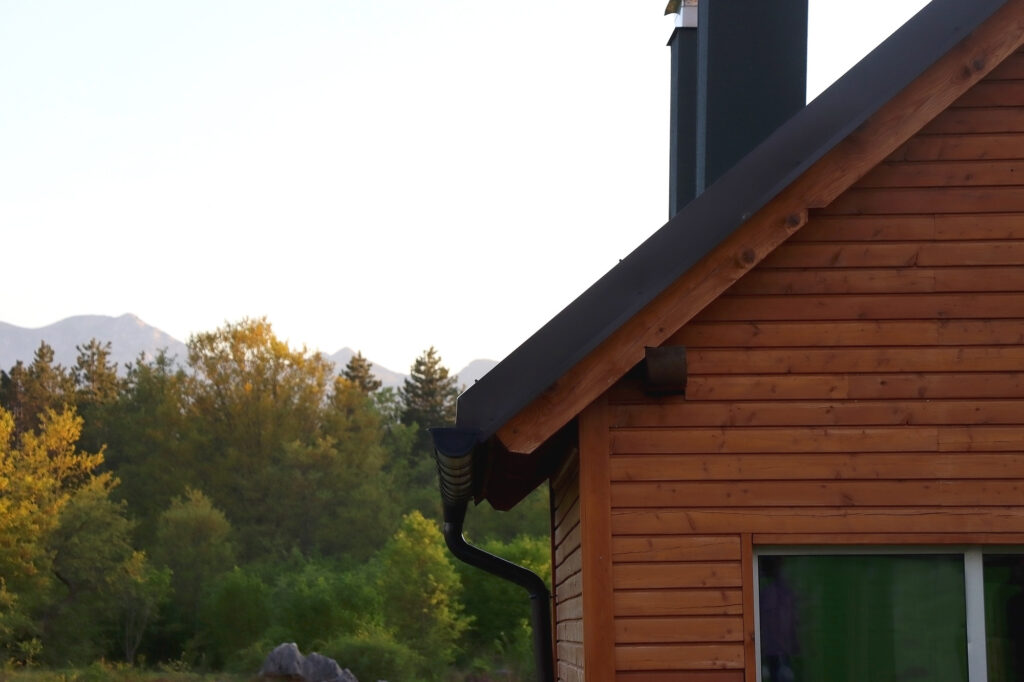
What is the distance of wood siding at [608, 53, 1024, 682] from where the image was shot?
459cm

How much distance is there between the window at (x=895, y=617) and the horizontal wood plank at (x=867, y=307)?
0.90 metres

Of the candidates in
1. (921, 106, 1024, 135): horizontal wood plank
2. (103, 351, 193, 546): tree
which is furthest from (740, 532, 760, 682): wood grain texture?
(103, 351, 193, 546): tree

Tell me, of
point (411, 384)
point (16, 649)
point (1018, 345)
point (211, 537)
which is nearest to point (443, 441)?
point (1018, 345)

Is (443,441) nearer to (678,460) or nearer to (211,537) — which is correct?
(678,460)

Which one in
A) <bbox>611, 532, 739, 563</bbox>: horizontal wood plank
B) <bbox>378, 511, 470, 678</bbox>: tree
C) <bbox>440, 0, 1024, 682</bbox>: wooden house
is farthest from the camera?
<bbox>378, 511, 470, 678</bbox>: tree

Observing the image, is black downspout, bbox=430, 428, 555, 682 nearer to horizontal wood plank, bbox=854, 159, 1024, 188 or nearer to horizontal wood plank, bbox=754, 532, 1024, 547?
horizontal wood plank, bbox=754, 532, 1024, 547

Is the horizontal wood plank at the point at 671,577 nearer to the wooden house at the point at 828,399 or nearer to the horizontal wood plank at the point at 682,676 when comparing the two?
the wooden house at the point at 828,399

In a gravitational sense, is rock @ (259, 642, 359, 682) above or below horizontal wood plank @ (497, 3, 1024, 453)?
below

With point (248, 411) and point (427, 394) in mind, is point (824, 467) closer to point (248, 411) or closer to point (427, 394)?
point (248, 411)

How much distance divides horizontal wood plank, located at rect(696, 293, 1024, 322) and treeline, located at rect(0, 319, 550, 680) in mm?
30221

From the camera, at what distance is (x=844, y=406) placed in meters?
4.73

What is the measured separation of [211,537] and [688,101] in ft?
125

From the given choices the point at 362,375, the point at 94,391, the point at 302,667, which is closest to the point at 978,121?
the point at 302,667

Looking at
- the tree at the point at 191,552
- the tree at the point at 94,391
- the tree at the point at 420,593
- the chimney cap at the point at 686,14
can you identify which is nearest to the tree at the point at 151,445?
the tree at the point at 94,391
